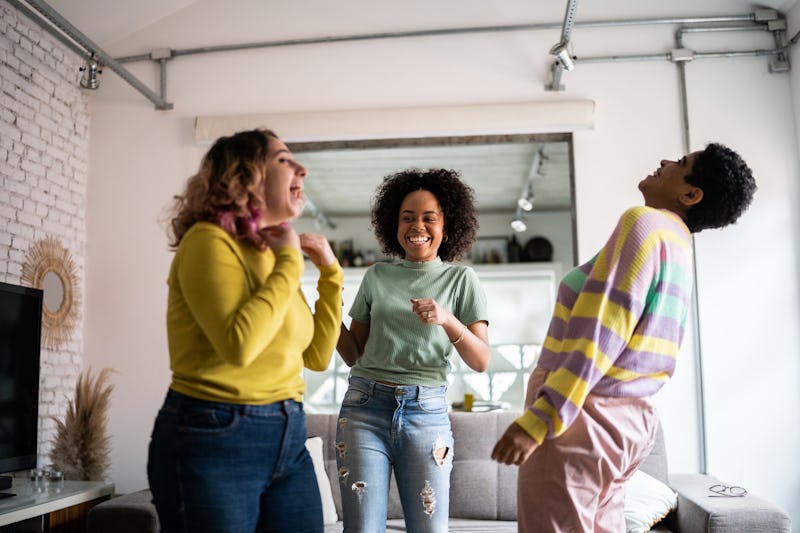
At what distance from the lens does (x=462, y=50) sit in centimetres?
Answer: 440

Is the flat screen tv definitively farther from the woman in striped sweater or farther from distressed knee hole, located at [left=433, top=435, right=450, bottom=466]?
the woman in striped sweater

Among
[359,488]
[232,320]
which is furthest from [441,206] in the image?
[232,320]

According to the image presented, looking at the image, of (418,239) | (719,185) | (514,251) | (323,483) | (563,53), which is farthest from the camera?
(514,251)

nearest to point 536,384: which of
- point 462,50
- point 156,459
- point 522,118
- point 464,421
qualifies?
point 156,459

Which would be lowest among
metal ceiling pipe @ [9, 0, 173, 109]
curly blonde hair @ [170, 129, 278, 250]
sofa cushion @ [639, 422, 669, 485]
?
sofa cushion @ [639, 422, 669, 485]

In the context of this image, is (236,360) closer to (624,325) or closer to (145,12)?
(624,325)

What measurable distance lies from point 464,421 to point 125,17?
2.92 meters

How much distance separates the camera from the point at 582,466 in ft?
5.06

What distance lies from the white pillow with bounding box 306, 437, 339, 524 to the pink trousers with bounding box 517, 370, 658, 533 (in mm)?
1953

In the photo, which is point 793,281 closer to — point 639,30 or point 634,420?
point 639,30

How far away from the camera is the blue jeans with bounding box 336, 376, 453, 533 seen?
206cm

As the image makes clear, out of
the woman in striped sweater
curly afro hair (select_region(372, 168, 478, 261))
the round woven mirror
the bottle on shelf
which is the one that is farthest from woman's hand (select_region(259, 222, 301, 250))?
the bottle on shelf

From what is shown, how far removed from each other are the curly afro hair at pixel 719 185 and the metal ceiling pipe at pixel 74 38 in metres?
2.78

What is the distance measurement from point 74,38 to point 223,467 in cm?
309
